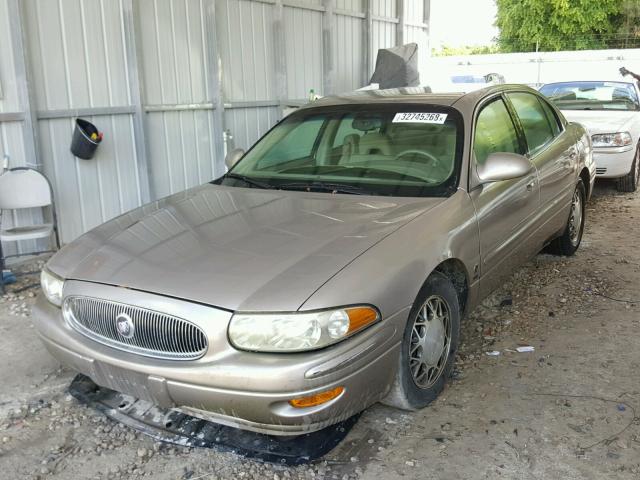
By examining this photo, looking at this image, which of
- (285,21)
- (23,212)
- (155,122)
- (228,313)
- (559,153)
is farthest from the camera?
(285,21)

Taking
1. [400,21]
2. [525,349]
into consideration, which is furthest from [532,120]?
[400,21]

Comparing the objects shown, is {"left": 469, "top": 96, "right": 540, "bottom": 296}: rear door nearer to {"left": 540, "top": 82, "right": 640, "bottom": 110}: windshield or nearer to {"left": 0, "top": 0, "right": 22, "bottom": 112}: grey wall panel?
{"left": 0, "top": 0, "right": 22, "bottom": 112}: grey wall panel

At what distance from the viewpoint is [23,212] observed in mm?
5695

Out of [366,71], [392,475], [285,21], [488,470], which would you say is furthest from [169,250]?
[366,71]

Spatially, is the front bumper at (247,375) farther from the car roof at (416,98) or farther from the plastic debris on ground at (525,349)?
the car roof at (416,98)

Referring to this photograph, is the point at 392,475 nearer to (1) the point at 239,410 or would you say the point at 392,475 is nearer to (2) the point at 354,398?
(2) the point at 354,398

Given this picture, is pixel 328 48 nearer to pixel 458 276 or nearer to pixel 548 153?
pixel 548 153

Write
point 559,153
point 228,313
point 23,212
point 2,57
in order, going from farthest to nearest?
point 23,212 → point 2,57 → point 559,153 → point 228,313

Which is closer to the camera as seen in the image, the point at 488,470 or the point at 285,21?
the point at 488,470

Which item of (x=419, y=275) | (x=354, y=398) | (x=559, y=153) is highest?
(x=559, y=153)

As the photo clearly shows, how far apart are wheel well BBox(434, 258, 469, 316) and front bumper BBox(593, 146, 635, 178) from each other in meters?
5.32

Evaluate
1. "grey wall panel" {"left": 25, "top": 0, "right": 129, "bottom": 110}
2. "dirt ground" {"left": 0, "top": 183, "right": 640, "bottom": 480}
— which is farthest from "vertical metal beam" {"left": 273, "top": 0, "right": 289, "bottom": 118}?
"dirt ground" {"left": 0, "top": 183, "right": 640, "bottom": 480}

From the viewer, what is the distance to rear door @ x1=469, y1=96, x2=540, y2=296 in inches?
143

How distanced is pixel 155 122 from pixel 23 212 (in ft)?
5.68
